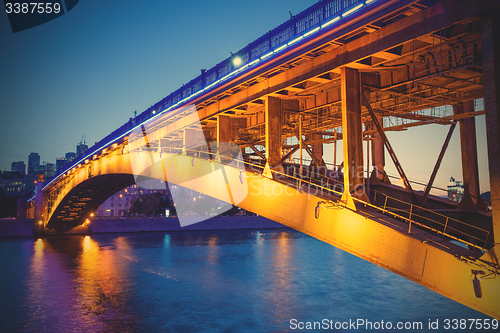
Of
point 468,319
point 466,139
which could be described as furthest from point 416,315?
point 466,139

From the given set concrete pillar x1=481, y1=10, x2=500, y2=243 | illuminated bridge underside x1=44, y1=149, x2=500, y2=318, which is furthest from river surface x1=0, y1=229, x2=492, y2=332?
concrete pillar x1=481, y1=10, x2=500, y2=243

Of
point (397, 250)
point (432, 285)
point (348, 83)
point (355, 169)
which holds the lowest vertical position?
point (432, 285)

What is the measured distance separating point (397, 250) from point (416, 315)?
487 inches

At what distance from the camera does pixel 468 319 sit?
1914cm

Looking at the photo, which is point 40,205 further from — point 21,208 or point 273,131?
point 273,131

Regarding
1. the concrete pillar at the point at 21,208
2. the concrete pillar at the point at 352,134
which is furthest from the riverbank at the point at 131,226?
the concrete pillar at the point at 352,134

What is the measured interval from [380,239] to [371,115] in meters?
4.20

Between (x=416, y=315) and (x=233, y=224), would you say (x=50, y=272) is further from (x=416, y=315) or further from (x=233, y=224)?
(x=233, y=224)

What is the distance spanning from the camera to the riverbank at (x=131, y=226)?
65188 mm

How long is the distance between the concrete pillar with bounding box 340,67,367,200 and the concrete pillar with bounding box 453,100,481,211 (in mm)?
5011

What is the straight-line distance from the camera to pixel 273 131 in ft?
54.2

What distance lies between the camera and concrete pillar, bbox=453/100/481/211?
1421 centimetres

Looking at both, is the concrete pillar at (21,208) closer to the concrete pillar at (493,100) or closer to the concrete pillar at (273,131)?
the concrete pillar at (273,131)

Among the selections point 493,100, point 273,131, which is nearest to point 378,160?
point 273,131
